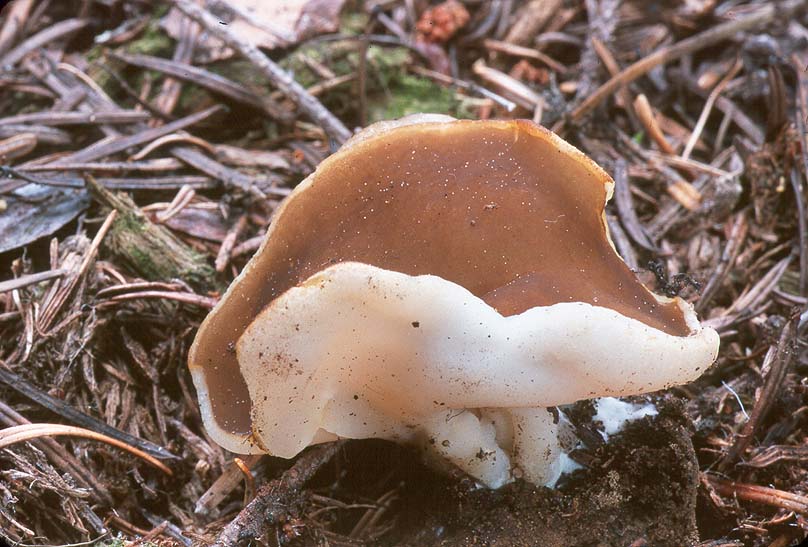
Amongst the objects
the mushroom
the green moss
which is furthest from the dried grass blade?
the green moss

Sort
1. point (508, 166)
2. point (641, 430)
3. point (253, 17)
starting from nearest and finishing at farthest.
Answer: point (508, 166)
point (641, 430)
point (253, 17)

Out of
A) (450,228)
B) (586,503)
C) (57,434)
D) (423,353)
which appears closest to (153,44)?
(57,434)

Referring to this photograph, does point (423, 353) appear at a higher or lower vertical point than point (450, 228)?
lower

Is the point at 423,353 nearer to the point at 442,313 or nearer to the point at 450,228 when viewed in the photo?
the point at 442,313

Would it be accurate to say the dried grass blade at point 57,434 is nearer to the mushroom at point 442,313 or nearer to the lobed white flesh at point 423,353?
the mushroom at point 442,313

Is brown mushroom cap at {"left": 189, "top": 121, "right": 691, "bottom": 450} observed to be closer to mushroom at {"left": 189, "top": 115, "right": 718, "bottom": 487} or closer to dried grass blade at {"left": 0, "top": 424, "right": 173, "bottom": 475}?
mushroom at {"left": 189, "top": 115, "right": 718, "bottom": 487}

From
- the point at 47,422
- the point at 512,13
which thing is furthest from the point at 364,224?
the point at 512,13

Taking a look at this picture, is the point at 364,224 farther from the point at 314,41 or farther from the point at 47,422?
the point at 314,41
